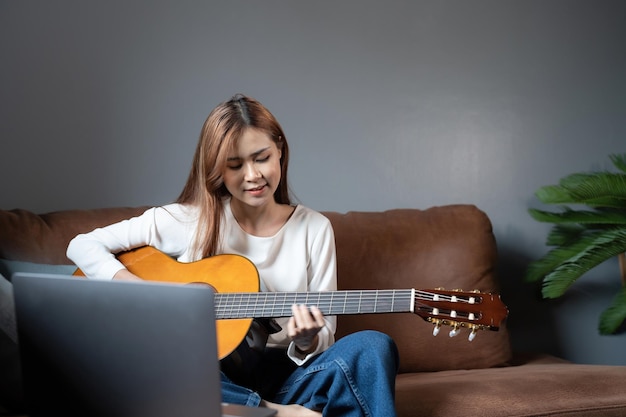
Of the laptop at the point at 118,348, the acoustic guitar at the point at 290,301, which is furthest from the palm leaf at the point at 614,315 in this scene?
the laptop at the point at 118,348

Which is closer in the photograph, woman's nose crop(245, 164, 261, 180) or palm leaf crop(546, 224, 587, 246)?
woman's nose crop(245, 164, 261, 180)

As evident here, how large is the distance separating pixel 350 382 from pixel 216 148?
69 centimetres

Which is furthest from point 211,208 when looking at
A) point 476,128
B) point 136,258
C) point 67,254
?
point 476,128

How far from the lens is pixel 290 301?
161 centimetres

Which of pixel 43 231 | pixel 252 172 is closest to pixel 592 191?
pixel 252 172

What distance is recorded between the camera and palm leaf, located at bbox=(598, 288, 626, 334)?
8.10 feet

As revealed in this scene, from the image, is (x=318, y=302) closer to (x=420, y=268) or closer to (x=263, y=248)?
(x=263, y=248)

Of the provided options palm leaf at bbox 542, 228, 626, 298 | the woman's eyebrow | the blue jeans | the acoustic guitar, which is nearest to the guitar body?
the acoustic guitar

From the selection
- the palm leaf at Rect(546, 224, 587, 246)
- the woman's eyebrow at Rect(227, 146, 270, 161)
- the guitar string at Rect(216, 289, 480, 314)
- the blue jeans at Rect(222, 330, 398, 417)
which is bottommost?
the blue jeans at Rect(222, 330, 398, 417)

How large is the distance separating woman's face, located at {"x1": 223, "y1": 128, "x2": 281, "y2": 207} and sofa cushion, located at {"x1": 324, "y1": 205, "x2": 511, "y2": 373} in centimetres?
49

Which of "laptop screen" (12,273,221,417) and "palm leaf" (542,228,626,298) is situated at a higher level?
"laptop screen" (12,273,221,417)

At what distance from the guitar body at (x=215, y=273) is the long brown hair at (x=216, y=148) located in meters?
0.07

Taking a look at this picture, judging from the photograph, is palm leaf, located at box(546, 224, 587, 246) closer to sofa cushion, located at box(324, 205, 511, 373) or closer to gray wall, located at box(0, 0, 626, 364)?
gray wall, located at box(0, 0, 626, 364)

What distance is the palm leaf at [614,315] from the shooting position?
247cm
